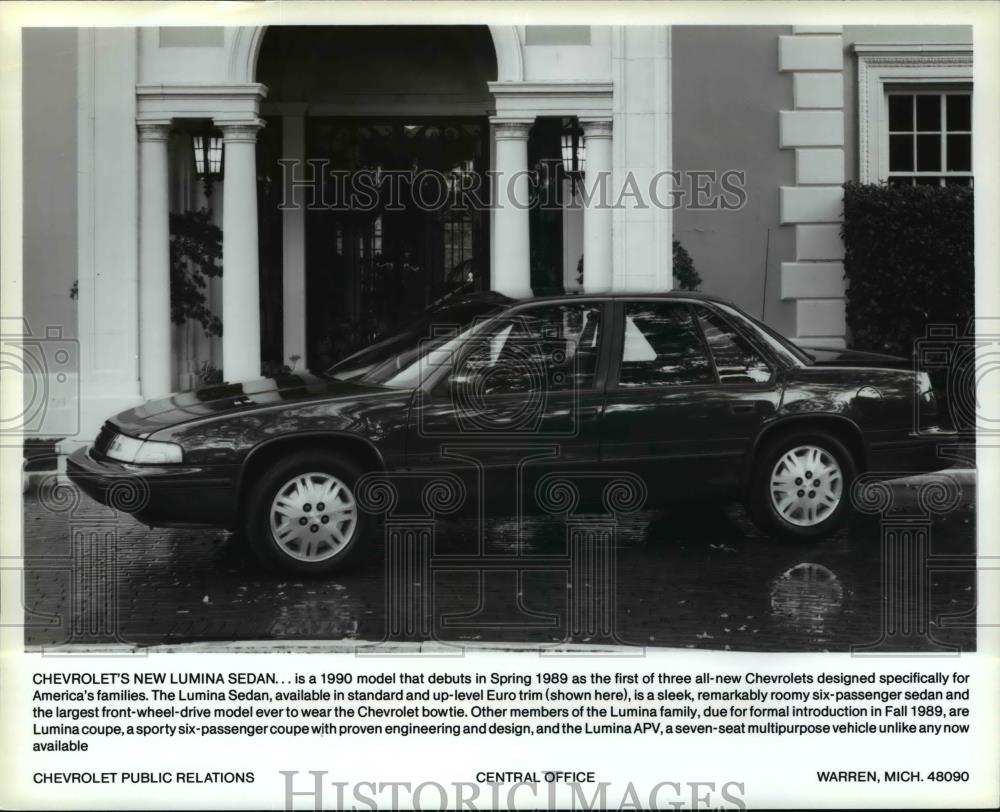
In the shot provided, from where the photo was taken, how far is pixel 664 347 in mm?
6926

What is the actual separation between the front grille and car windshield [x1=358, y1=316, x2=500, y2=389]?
121cm

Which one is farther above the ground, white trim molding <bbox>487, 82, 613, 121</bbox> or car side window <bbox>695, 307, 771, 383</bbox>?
white trim molding <bbox>487, 82, 613, 121</bbox>

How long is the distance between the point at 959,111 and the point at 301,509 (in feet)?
11.5

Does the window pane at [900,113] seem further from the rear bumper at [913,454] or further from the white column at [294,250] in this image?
the white column at [294,250]

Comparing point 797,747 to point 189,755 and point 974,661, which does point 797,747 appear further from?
point 189,755

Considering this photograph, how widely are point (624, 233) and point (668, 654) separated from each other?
7.38ft

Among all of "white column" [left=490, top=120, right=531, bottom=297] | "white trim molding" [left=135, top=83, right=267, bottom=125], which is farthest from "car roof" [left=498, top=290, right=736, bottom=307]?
"white trim molding" [left=135, top=83, right=267, bottom=125]

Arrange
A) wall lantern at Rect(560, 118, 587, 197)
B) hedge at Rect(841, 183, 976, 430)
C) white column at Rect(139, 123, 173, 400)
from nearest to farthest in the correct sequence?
hedge at Rect(841, 183, 976, 430), wall lantern at Rect(560, 118, 587, 197), white column at Rect(139, 123, 173, 400)

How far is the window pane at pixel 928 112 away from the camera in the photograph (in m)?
6.56

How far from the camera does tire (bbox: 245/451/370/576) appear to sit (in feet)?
21.4

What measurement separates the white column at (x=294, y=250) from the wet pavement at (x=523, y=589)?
4.61ft

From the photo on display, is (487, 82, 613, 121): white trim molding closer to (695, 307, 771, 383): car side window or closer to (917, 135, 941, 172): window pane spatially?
(695, 307, 771, 383): car side window

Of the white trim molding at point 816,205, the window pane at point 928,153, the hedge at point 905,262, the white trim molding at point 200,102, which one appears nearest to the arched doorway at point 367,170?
the white trim molding at point 200,102

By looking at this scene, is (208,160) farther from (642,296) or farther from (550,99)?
(642,296)
